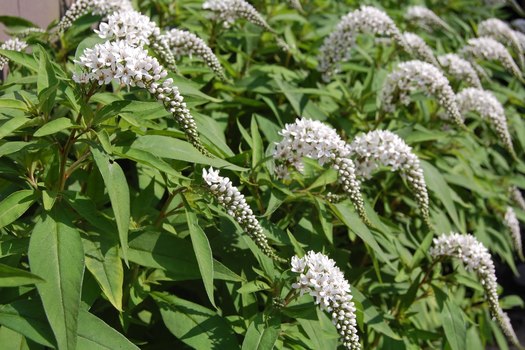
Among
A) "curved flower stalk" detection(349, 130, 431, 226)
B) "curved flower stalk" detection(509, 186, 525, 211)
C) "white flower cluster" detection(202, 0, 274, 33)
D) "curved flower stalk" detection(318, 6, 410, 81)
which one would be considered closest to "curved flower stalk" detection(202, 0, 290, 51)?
"white flower cluster" detection(202, 0, 274, 33)

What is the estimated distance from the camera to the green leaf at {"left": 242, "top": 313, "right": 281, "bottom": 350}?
7.55 feet

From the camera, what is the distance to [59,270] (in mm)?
2045

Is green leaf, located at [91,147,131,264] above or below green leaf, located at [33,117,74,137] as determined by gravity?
below

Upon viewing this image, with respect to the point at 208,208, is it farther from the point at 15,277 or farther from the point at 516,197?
the point at 516,197

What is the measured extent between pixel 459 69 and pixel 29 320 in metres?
3.30

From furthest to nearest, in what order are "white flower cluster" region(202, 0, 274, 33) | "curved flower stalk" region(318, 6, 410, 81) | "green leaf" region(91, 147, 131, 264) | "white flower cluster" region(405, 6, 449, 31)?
"white flower cluster" region(405, 6, 449, 31), "curved flower stalk" region(318, 6, 410, 81), "white flower cluster" region(202, 0, 274, 33), "green leaf" region(91, 147, 131, 264)

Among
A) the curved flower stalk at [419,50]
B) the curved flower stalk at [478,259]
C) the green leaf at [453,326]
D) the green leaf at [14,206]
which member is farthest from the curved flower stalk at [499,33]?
the green leaf at [14,206]

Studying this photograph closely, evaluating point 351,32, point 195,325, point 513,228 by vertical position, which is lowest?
point 513,228

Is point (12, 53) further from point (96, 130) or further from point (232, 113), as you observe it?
point (232, 113)

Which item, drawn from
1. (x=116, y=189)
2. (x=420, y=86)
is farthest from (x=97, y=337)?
(x=420, y=86)

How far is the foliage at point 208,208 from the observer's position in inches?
86.4

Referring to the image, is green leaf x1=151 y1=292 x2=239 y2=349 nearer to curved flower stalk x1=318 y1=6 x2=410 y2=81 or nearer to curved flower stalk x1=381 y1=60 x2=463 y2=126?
curved flower stalk x1=381 y1=60 x2=463 y2=126

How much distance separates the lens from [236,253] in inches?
115

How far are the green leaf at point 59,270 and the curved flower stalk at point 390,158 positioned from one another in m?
1.48
